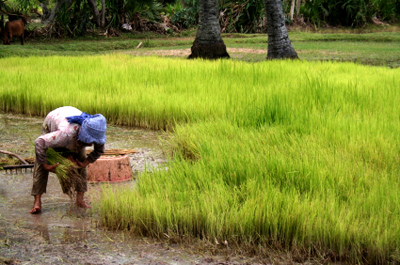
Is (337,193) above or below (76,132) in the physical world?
below

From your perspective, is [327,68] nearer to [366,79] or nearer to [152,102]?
[366,79]

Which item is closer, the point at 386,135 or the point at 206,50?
the point at 386,135

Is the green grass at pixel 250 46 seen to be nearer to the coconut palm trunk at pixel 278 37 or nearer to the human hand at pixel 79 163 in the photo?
the coconut palm trunk at pixel 278 37

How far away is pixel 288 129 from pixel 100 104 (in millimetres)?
2713

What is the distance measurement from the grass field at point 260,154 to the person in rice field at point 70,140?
0.28 metres

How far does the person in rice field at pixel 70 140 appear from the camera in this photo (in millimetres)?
3811

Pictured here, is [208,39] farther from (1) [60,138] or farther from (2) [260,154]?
(1) [60,138]

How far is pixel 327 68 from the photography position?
923 cm

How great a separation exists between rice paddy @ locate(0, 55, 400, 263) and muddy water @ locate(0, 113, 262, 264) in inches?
6.2

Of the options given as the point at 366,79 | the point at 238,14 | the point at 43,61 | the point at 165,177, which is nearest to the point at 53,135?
the point at 165,177

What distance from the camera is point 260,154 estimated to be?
4406 millimetres

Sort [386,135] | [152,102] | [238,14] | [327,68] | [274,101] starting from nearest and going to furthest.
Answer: [386,135]
[274,101]
[152,102]
[327,68]
[238,14]

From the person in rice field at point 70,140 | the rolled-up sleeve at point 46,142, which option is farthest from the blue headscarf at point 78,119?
the rolled-up sleeve at point 46,142

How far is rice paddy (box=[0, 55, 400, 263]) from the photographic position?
3.33 m
